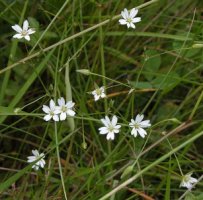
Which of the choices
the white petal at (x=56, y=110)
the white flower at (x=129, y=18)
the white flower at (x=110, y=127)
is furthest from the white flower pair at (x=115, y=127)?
the white flower at (x=129, y=18)

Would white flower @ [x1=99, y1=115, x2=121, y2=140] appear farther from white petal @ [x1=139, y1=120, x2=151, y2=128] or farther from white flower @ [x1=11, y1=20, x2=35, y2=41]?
white flower @ [x1=11, y1=20, x2=35, y2=41]

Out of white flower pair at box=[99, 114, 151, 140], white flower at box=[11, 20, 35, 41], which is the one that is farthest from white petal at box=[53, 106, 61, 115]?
white flower at box=[11, 20, 35, 41]

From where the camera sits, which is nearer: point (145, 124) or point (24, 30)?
point (145, 124)

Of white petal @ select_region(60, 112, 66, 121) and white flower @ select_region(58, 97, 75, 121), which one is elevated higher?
white flower @ select_region(58, 97, 75, 121)

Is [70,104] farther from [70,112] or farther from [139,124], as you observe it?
[139,124]

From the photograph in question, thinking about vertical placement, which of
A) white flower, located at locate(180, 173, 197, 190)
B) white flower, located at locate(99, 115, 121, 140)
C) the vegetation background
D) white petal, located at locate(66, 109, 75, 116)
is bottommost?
white flower, located at locate(180, 173, 197, 190)

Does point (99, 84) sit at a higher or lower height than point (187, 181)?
higher

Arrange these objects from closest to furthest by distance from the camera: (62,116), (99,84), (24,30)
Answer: (62,116), (24,30), (99,84)

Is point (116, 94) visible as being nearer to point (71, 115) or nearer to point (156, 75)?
point (156, 75)

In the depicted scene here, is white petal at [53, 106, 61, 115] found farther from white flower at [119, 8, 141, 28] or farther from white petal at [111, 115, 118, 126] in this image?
white flower at [119, 8, 141, 28]

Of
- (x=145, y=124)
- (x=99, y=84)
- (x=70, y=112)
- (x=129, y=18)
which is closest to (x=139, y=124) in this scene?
(x=145, y=124)

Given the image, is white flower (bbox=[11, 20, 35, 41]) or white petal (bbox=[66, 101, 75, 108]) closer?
white petal (bbox=[66, 101, 75, 108])
